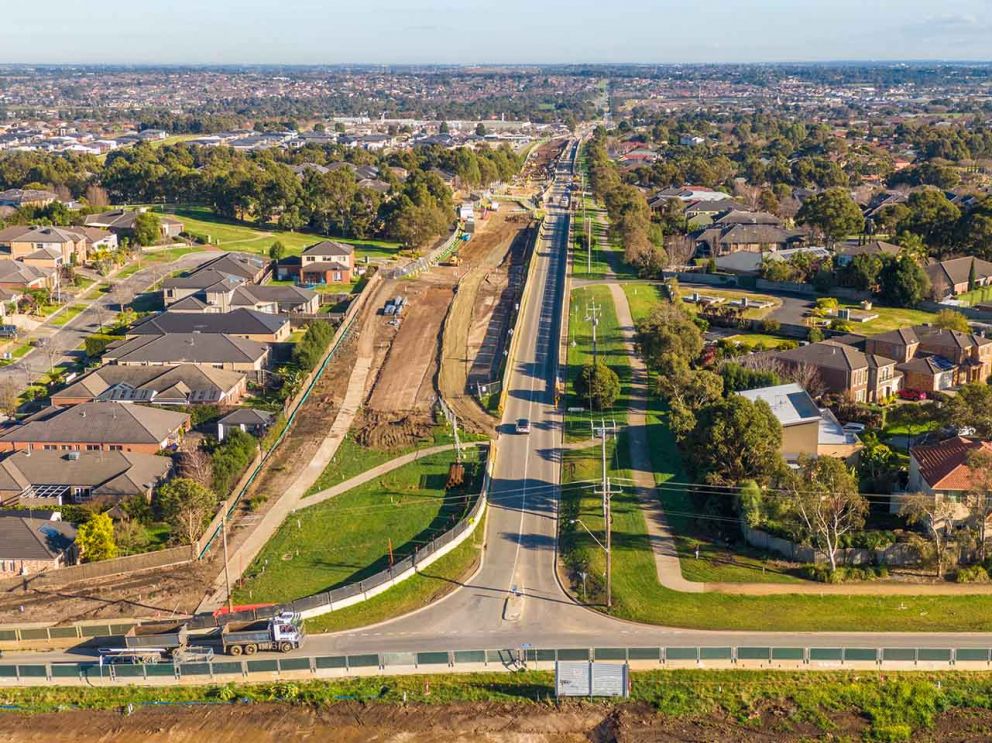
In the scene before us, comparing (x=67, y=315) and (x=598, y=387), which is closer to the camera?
(x=598, y=387)

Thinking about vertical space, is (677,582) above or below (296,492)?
above

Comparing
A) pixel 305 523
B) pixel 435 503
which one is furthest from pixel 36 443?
pixel 435 503

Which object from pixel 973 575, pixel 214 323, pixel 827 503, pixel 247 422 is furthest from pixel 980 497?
pixel 214 323

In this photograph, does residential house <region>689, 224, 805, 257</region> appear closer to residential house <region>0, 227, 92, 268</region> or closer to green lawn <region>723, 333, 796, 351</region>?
green lawn <region>723, 333, 796, 351</region>

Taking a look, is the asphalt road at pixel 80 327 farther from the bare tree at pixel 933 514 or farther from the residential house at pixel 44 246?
the bare tree at pixel 933 514

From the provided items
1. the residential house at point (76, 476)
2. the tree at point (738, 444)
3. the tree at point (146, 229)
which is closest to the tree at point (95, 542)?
the residential house at point (76, 476)

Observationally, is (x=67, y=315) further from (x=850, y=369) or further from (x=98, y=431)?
(x=850, y=369)

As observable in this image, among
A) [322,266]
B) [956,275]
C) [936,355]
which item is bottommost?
[936,355]

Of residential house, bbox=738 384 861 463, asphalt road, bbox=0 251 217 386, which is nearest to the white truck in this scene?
residential house, bbox=738 384 861 463
